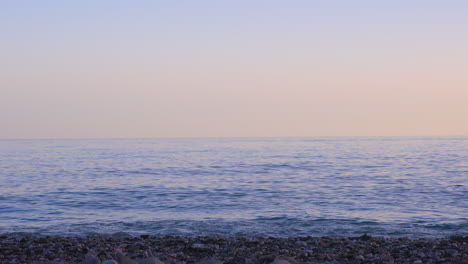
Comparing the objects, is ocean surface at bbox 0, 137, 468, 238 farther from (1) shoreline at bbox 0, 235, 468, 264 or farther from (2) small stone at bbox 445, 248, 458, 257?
(2) small stone at bbox 445, 248, 458, 257

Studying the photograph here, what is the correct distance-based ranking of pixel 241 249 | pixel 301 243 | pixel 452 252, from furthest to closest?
pixel 301 243, pixel 241 249, pixel 452 252

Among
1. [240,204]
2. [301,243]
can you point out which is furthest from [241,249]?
[240,204]

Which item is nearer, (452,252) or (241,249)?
(452,252)

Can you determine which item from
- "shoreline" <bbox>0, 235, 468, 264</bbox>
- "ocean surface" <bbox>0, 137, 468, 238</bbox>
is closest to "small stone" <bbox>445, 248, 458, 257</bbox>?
"shoreline" <bbox>0, 235, 468, 264</bbox>

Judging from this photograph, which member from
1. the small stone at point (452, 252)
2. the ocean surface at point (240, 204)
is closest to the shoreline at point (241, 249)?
the small stone at point (452, 252)

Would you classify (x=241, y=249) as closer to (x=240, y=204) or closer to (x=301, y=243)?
Result: (x=301, y=243)

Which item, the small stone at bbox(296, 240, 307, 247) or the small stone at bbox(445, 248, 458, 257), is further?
the small stone at bbox(296, 240, 307, 247)

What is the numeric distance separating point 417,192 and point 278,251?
14921 mm

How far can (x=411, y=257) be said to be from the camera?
32.7 feet

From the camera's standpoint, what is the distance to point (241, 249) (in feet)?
36.5

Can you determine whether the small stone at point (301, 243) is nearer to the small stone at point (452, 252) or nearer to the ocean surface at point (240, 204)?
the ocean surface at point (240, 204)

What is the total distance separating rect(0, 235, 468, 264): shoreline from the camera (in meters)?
9.77

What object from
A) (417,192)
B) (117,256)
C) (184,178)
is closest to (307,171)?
(184,178)

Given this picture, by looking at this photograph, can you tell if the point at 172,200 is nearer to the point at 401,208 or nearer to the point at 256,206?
the point at 256,206
